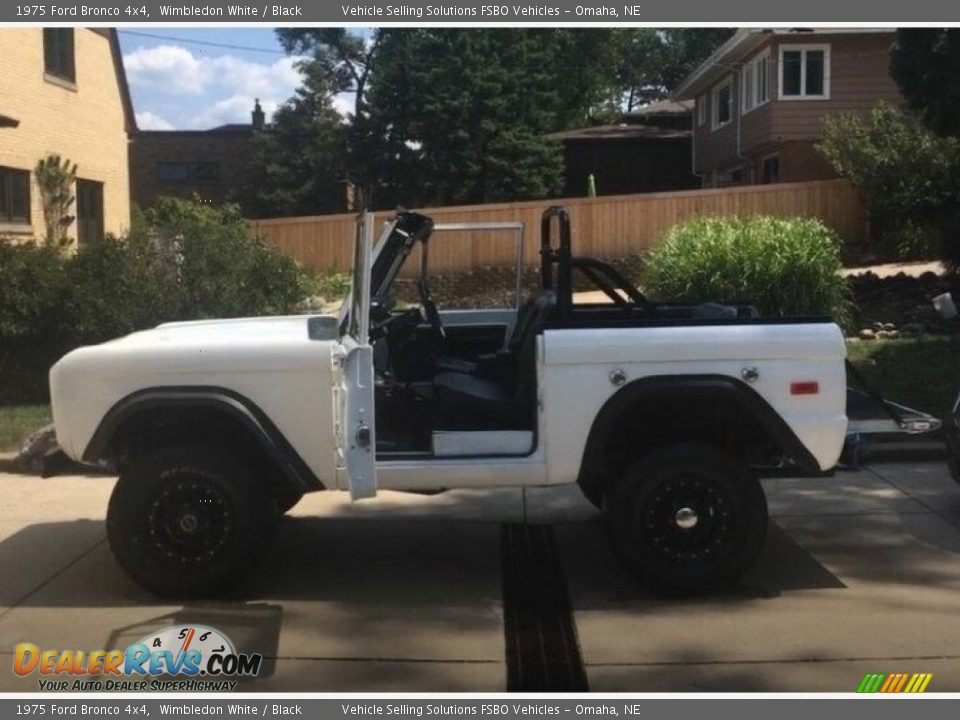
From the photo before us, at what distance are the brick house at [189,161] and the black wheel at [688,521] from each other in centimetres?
3249

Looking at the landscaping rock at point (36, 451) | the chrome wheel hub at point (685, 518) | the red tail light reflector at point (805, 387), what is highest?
the red tail light reflector at point (805, 387)

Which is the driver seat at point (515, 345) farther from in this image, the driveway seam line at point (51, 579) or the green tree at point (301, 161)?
the green tree at point (301, 161)

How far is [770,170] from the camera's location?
3225 cm

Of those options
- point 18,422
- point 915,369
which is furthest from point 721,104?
point 18,422

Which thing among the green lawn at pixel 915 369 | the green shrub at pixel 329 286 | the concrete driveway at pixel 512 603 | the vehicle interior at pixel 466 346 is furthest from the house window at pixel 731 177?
the vehicle interior at pixel 466 346

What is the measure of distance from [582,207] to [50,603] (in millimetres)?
20544

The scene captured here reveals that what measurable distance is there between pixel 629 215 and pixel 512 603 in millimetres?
20234

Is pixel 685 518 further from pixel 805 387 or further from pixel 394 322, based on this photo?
pixel 394 322

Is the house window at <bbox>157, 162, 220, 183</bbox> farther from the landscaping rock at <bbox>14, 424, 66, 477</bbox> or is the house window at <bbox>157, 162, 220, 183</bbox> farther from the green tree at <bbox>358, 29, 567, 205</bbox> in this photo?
the landscaping rock at <bbox>14, 424, 66, 477</bbox>

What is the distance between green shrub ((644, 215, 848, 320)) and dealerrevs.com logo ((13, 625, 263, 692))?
949cm

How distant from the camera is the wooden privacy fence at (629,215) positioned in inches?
993

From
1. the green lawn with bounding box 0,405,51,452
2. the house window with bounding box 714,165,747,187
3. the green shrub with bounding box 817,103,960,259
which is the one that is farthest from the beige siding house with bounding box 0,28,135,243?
the house window with bounding box 714,165,747,187

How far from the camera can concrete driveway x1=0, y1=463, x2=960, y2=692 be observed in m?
5.25
